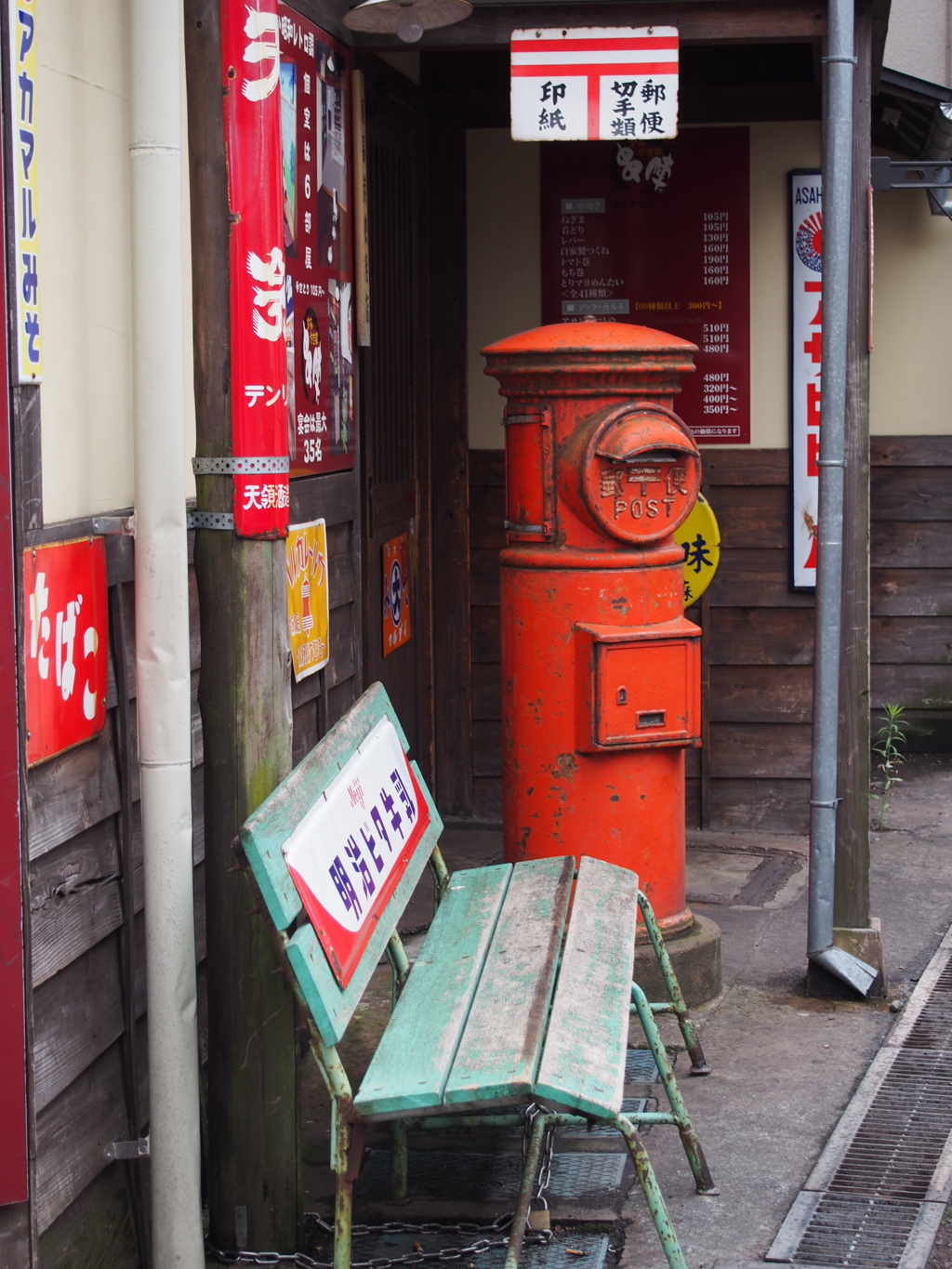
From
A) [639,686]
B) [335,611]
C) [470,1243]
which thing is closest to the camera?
[470,1243]

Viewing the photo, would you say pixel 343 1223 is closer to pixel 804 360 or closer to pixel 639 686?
pixel 639 686

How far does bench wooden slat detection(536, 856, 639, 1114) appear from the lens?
8.68ft

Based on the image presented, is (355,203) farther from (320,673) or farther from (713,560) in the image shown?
(713,560)

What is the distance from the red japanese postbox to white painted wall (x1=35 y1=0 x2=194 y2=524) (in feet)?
4.88

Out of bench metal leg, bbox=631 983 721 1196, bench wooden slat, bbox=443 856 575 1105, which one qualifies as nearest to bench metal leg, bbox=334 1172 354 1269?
bench wooden slat, bbox=443 856 575 1105

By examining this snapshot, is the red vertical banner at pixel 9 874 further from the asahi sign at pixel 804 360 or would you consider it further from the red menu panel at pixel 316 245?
the asahi sign at pixel 804 360

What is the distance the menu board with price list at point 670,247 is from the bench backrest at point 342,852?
3167 millimetres

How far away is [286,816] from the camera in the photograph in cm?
284

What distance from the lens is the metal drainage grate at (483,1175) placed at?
353 cm

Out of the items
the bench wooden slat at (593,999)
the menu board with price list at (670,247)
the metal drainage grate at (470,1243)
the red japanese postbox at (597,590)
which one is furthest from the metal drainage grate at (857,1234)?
the menu board with price list at (670,247)

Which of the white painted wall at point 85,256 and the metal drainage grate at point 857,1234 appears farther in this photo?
the metal drainage grate at point 857,1234

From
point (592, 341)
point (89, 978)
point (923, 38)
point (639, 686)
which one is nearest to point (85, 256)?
point (89, 978)

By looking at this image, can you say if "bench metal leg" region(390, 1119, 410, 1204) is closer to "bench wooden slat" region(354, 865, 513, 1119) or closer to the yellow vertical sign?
"bench wooden slat" region(354, 865, 513, 1119)

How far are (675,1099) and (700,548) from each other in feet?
11.4
